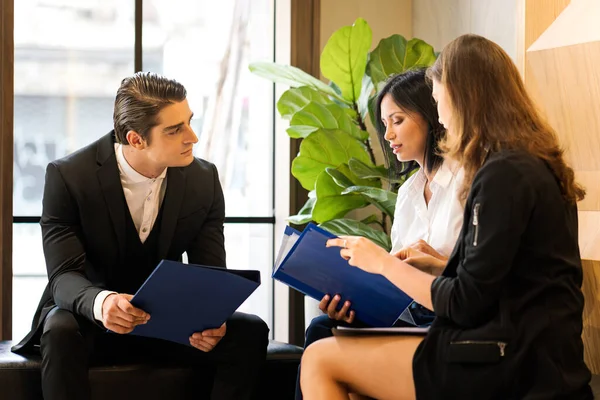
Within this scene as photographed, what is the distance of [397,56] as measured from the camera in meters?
3.37

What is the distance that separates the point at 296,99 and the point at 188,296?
1503 mm

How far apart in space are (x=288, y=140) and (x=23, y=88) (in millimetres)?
1215

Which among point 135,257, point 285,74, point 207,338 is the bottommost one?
point 207,338

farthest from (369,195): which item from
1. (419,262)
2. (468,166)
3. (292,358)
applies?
(468,166)

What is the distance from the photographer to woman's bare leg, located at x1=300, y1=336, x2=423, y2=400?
69.4 inches

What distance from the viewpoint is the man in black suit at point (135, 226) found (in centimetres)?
246

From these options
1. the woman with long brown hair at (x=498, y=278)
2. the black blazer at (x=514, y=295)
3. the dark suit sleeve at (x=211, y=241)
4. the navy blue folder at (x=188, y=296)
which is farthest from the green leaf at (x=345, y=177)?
the black blazer at (x=514, y=295)

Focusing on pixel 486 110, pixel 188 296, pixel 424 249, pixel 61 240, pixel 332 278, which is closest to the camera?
pixel 486 110

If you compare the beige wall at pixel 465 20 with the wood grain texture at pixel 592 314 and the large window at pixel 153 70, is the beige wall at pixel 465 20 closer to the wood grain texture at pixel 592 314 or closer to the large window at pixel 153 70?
the large window at pixel 153 70

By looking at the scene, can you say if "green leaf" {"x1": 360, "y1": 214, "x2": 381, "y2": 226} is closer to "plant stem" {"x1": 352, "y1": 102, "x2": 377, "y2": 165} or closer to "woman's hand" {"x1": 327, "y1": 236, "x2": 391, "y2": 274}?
"plant stem" {"x1": 352, "y1": 102, "x2": 377, "y2": 165}

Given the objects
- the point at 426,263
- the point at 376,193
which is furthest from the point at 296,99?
the point at 426,263

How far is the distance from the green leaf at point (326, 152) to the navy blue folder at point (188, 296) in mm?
1160

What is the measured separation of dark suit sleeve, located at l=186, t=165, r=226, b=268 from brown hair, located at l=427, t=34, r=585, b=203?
113cm

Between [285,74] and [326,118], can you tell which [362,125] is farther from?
[285,74]
